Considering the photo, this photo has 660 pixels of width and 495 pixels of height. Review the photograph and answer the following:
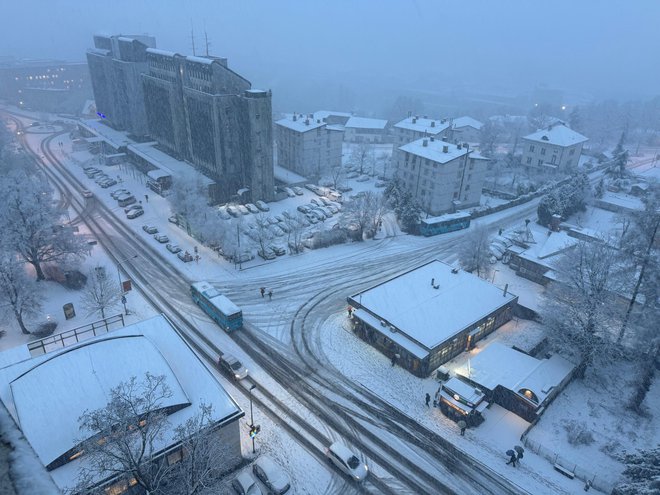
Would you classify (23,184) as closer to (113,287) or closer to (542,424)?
(113,287)

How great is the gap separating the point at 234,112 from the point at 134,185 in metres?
25.9

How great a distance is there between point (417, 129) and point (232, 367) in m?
78.5

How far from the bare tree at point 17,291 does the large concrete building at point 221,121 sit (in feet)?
120

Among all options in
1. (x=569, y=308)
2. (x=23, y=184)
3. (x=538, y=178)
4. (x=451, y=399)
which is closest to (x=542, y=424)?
(x=451, y=399)

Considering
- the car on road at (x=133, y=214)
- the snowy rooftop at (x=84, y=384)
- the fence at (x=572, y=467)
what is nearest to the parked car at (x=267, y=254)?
the snowy rooftop at (x=84, y=384)

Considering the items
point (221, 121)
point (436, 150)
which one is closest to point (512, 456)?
point (436, 150)

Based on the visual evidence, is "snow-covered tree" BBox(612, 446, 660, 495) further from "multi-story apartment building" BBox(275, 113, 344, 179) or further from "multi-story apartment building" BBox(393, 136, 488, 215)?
"multi-story apartment building" BBox(275, 113, 344, 179)

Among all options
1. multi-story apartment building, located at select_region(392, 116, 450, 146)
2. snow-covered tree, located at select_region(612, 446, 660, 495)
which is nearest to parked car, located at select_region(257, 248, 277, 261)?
snow-covered tree, located at select_region(612, 446, 660, 495)

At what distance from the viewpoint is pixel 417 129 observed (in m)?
99.5

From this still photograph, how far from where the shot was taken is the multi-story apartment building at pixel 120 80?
95750 mm

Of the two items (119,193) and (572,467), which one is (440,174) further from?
(119,193)

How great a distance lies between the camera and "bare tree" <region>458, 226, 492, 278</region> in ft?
175

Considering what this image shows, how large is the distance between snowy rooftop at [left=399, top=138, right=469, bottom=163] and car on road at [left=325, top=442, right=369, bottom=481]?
52.1 m

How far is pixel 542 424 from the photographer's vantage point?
34.2m
